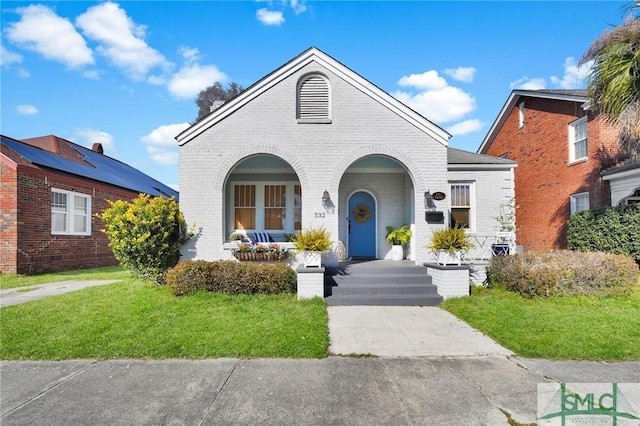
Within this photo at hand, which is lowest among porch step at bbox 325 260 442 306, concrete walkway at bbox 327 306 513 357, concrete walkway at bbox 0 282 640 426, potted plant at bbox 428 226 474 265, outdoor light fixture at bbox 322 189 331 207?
concrete walkway at bbox 327 306 513 357

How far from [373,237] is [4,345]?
9581 mm

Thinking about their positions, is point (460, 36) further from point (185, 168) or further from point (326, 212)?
point (185, 168)

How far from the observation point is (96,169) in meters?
17.8

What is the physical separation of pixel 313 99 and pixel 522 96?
41.0ft

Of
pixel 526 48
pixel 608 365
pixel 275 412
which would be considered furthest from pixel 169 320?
pixel 526 48

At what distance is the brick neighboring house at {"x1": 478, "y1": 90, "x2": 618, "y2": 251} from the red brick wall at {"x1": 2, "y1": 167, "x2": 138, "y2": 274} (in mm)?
21133

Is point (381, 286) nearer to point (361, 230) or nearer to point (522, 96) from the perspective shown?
point (361, 230)

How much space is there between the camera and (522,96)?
16.2m

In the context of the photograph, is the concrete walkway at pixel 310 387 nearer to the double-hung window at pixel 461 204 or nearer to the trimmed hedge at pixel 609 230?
the double-hung window at pixel 461 204

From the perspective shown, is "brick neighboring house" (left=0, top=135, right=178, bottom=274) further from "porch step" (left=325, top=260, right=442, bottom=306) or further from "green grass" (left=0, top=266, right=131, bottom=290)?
"porch step" (left=325, top=260, right=442, bottom=306)

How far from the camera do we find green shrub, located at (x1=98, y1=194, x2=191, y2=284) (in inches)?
335

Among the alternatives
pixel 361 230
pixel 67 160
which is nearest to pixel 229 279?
pixel 361 230

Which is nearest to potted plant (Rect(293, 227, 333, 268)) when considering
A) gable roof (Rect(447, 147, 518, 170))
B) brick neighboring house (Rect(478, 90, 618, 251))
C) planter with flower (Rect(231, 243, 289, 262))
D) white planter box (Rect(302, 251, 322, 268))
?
white planter box (Rect(302, 251, 322, 268))

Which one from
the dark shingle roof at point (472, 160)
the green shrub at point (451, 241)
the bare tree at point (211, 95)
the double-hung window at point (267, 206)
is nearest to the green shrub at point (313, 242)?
the green shrub at point (451, 241)
